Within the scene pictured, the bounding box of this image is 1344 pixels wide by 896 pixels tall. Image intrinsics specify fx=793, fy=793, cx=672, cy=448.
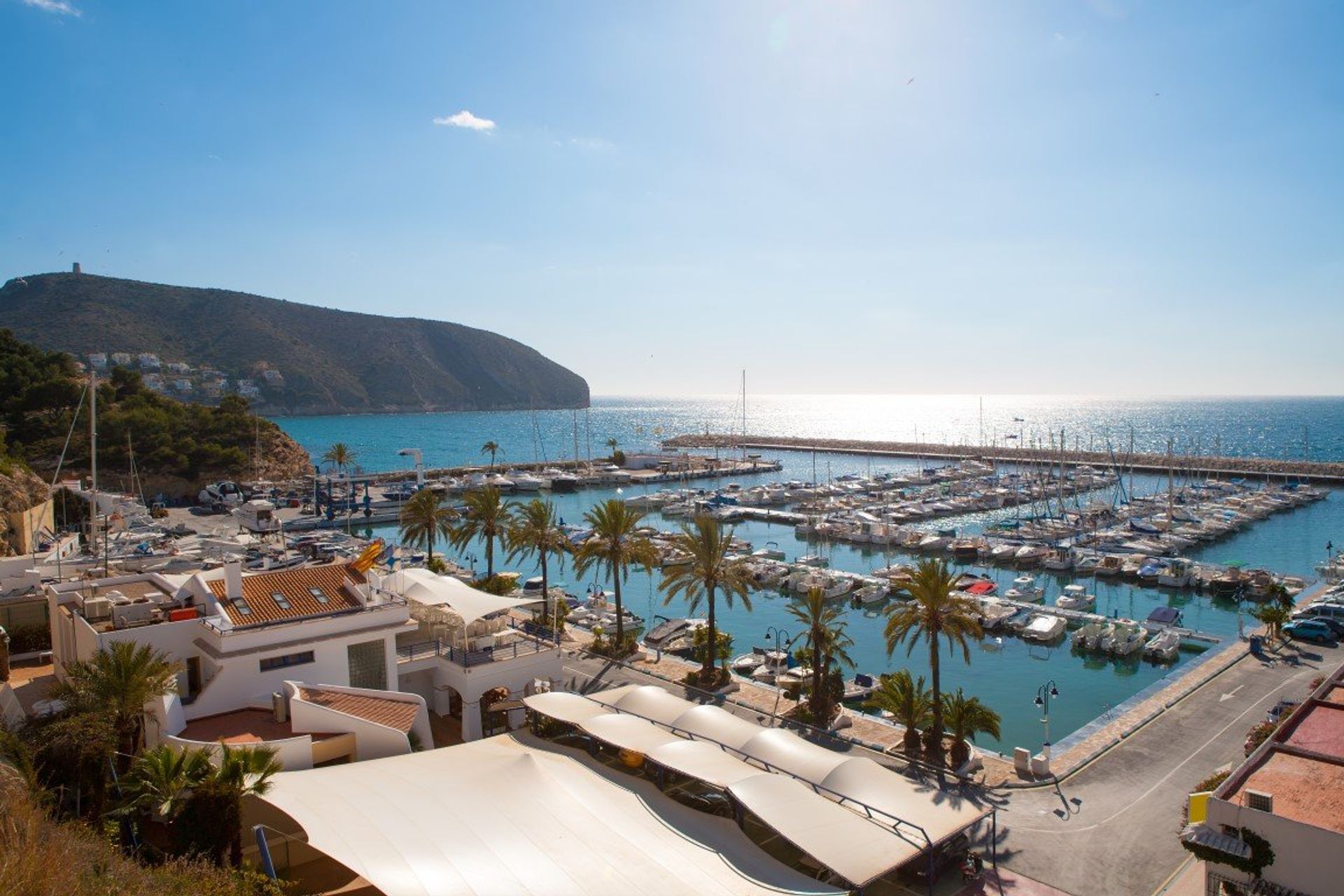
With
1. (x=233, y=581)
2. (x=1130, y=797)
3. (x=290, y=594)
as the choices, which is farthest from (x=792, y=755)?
(x=233, y=581)

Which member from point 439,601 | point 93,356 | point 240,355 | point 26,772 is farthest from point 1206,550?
point 240,355

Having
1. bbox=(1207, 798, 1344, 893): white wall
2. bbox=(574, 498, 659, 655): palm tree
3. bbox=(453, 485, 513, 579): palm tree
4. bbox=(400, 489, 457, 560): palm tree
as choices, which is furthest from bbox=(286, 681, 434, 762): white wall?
bbox=(400, 489, 457, 560): palm tree

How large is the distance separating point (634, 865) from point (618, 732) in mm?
5178

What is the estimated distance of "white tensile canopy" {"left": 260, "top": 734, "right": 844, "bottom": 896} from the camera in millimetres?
11203

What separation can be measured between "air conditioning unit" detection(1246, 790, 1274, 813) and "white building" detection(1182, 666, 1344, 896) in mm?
10

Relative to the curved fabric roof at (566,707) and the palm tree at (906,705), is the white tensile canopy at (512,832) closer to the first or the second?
the curved fabric roof at (566,707)

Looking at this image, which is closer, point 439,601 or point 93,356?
point 439,601

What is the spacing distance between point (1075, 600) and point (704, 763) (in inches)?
1314

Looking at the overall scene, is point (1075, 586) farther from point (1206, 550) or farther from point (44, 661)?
point (44, 661)

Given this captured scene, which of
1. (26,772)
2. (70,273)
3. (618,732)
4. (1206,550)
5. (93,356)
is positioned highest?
(70,273)

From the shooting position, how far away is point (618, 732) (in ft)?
56.5

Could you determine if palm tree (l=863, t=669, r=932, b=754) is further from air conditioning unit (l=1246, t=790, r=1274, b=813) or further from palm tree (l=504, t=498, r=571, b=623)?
palm tree (l=504, t=498, r=571, b=623)

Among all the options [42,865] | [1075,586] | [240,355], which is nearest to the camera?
[42,865]

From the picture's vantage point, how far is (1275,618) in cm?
2970
